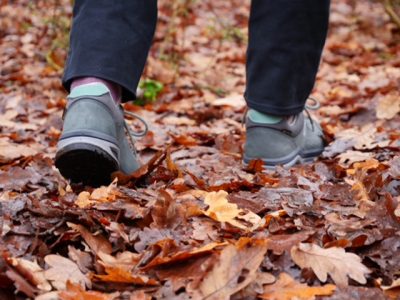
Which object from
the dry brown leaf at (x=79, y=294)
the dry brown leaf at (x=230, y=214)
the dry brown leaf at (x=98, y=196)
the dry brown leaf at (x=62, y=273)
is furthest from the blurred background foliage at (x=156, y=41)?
the dry brown leaf at (x=79, y=294)

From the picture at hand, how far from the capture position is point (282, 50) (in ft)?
6.86

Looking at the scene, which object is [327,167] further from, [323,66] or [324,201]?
[323,66]

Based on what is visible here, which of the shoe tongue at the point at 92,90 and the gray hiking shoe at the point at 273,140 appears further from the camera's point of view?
the gray hiking shoe at the point at 273,140

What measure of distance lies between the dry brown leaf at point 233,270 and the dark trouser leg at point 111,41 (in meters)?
0.74

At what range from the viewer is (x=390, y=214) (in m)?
1.52

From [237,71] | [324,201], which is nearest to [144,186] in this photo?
[324,201]

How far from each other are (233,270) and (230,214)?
33 cm

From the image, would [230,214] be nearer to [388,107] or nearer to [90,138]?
[90,138]

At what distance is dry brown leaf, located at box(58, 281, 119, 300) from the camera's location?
3.91ft

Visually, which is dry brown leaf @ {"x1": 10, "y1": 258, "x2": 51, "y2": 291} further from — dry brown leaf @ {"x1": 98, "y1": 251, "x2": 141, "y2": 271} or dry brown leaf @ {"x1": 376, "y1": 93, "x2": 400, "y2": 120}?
dry brown leaf @ {"x1": 376, "y1": 93, "x2": 400, "y2": 120}

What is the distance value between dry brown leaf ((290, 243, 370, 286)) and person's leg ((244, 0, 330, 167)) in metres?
0.87

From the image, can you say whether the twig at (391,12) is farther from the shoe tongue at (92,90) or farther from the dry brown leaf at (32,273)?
the dry brown leaf at (32,273)

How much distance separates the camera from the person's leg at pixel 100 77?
68.7 inches

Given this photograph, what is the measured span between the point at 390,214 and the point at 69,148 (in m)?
0.87
